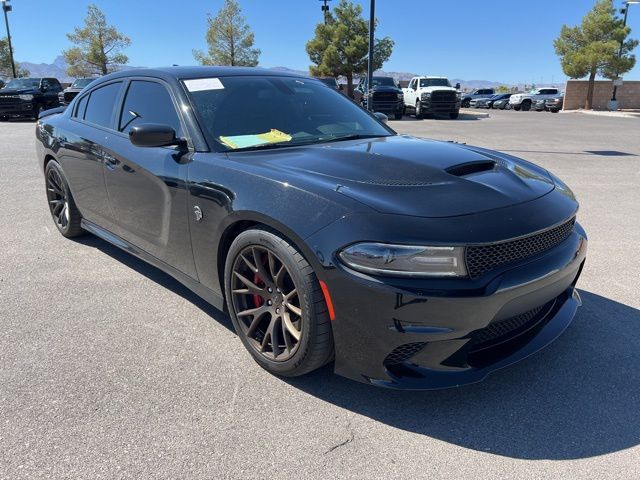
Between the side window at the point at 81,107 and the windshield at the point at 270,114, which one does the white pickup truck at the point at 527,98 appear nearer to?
the windshield at the point at 270,114

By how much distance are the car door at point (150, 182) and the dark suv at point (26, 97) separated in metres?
21.3

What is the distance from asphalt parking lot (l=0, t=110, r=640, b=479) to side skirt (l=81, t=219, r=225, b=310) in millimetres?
268

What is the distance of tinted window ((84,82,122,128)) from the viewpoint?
412 cm

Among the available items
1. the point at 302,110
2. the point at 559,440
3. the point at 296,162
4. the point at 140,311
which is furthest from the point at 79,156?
the point at 559,440

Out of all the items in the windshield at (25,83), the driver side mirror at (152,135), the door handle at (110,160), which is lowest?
the door handle at (110,160)

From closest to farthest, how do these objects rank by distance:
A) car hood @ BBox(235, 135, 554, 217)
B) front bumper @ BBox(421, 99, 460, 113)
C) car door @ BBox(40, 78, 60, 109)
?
1. car hood @ BBox(235, 135, 554, 217)
2. car door @ BBox(40, 78, 60, 109)
3. front bumper @ BBox(421, 99, 460, 113)

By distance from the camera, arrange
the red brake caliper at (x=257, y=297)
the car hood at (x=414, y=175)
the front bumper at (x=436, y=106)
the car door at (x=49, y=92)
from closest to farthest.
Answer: the car hood at (x=414, y=175) < the red brake caliper at (x=257, y=297) < the car door at (x=49, y=92) < the front bumper at (x=436, y=106)

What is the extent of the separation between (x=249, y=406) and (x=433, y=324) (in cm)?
101

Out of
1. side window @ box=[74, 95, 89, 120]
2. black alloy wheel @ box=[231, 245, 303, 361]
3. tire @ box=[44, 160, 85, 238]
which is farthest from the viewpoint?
tire @ box=[44, 160, 85, 238]

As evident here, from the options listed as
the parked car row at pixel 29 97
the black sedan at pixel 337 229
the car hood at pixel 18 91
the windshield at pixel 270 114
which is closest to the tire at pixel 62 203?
the black sedan at pixel 337 229

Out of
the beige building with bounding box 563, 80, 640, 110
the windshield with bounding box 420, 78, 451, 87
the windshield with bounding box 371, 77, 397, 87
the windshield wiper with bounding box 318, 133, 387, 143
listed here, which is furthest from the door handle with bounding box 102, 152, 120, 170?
the beige building with bounding box 563, 80, 640, 110

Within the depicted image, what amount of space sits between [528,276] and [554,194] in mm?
745

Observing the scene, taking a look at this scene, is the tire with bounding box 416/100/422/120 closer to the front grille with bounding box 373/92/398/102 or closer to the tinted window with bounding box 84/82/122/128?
the front grille with bounding box 373/92/398/102

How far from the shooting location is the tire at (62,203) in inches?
192
